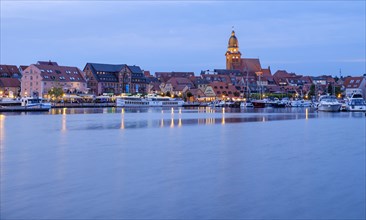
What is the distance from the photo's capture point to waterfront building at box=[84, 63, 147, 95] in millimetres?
85625

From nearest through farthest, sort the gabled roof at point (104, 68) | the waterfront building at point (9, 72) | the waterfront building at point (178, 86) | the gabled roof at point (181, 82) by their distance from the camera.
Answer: the waterfront building at point (9, 72), the gabled roof at point (104, 68), the waterfront building at point (178, 86), the gabled roof at point (181, 82)

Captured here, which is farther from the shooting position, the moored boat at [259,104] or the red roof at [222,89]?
the red roof at [222,89]

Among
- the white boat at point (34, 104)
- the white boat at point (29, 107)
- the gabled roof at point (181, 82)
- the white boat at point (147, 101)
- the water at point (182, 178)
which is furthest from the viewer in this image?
the gabled roof at point (181, 82)

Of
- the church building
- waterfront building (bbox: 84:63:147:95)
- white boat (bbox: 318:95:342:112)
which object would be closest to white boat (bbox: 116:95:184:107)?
waterfront building (bbox: 84:63:147:95)

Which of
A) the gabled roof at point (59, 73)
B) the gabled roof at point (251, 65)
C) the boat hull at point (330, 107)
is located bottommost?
the boat hull at point (330, 107)

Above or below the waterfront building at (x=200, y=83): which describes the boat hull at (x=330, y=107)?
below

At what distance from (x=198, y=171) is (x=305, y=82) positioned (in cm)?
10417

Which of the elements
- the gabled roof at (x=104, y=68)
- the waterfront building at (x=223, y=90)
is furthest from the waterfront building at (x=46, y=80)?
the waterfront building at (x=223, y=90)

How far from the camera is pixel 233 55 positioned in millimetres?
129125

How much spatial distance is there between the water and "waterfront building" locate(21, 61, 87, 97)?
53608 mm

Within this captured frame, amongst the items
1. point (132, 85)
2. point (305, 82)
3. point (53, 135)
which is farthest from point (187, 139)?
point (305, 82)

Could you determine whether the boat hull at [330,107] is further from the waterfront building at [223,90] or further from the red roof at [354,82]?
the waterfront building at [223,90]

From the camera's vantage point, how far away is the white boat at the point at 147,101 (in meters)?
78.7

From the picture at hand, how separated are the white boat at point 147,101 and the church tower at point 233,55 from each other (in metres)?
45.2
